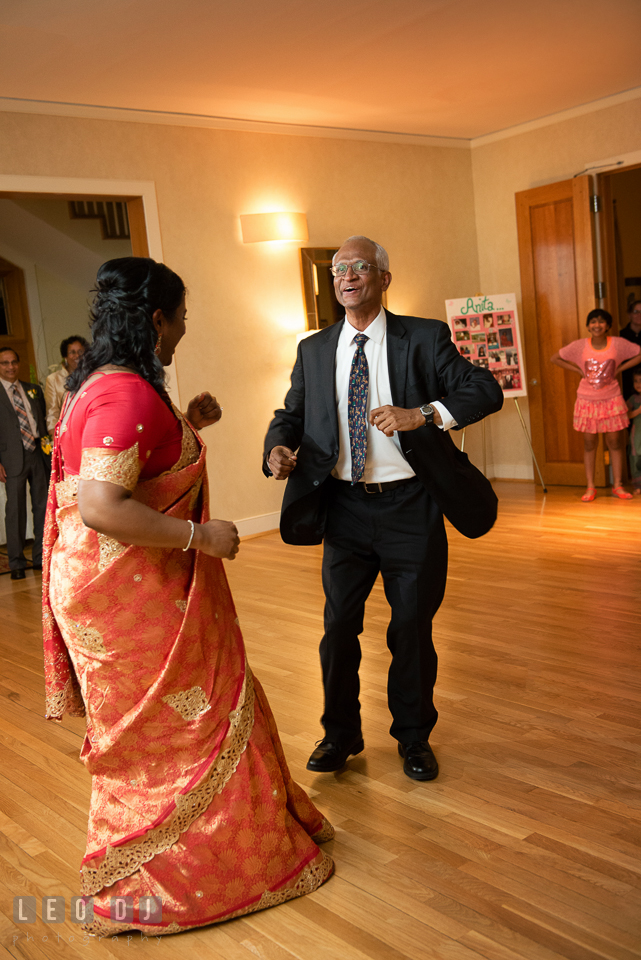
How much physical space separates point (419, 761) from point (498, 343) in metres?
5.84

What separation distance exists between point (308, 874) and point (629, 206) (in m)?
8.80

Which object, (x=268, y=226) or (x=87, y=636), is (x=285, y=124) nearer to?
(x=268, y=226)

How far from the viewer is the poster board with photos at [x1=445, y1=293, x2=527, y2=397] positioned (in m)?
7.92

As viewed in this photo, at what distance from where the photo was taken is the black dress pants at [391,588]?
2.63 metres

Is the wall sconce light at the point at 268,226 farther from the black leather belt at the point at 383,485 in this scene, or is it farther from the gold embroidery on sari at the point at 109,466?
the gold embroidery on sari at the point at 109,466

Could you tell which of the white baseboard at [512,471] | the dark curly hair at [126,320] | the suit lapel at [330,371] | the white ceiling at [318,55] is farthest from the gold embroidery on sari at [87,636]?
the white baseboard at [512,471]

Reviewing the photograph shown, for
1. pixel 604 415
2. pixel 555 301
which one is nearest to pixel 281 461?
pixel 604 415

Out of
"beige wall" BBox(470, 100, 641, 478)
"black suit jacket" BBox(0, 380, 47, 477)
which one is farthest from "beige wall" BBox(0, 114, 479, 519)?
"black suit jacket" BBox(0, 380, 47, 477)

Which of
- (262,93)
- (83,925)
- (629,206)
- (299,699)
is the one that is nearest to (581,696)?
(299,699)

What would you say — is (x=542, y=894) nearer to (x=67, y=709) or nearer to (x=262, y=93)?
(x=67, y=709)

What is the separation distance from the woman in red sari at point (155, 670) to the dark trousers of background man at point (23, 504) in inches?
181

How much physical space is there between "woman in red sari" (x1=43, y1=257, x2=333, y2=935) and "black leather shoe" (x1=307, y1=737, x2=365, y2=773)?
67 centimetres

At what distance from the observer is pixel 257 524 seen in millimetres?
7070

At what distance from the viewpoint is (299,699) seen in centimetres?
342
